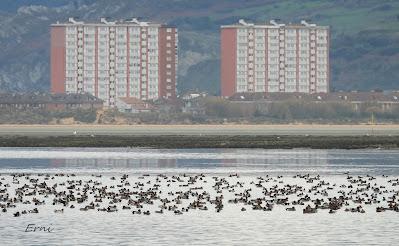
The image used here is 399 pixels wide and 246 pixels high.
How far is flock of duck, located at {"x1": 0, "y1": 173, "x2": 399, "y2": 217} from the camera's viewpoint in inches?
1960

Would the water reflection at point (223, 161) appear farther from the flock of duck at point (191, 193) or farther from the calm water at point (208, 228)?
the calm water at point (208, 228)

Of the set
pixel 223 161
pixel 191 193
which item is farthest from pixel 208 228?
pixel 223 161

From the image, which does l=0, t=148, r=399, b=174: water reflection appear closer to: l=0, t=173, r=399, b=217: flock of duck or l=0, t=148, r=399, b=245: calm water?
l=0, t=173, r=399, b=217: flock of duck

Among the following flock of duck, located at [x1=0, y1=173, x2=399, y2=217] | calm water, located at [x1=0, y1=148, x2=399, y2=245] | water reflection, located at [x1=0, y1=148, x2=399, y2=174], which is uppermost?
water reflection, located at [x1=0, y1=148, x2=399, y2=174]

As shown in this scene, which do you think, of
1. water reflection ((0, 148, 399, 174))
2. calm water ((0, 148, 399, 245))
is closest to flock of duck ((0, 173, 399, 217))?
calm water ((0, 148, 399, 245))

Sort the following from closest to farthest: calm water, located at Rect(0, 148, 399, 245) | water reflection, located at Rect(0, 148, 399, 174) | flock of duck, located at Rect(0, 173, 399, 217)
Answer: calm water, located at Rect(0, 148, 399, 245) → flock of duck, located at Rect(0, 173, 399, 217) → water reflection, located at Rect(0, 148, 399, 174)

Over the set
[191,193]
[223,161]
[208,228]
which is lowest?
[208,228]

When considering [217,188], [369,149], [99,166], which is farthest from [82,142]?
[217,188]

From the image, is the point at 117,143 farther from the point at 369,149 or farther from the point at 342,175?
the point at 342,175

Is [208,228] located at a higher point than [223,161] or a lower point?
lower

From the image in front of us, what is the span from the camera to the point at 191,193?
5662 centimetres

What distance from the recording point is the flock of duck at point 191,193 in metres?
49.8

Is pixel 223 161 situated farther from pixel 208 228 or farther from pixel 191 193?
pixel 208 228

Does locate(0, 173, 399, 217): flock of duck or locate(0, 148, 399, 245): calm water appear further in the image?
locate(0, 173, 399, 217): flock of duck
